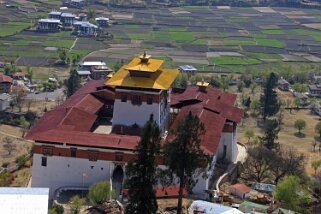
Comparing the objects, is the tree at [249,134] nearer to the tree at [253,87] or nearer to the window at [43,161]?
the tree at [253,87]

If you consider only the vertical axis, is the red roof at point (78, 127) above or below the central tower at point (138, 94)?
below

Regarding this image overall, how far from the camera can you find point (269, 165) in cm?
4859

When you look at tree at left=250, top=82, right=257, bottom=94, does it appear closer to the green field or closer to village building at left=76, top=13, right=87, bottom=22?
the green field

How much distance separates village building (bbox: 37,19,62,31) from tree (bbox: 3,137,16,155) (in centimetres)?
7479

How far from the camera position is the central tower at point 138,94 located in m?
47.5

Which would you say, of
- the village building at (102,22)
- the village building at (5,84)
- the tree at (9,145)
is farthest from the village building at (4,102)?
the village building at (102,22)

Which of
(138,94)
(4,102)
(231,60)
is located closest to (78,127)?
(138,94)

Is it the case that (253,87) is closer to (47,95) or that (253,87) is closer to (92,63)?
(92,63)

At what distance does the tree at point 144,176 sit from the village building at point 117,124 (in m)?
9.85

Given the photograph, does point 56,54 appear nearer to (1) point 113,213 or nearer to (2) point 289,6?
(1) point 113,213

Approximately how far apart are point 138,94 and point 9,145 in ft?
71.9

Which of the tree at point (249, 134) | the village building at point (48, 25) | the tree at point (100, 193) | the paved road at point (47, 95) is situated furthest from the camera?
the village building at point (48, 25)

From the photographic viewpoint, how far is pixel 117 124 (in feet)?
160

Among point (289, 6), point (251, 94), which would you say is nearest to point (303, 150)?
point (251, 94)
